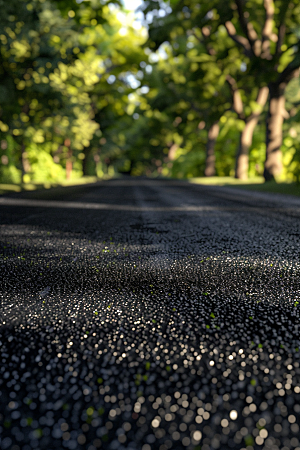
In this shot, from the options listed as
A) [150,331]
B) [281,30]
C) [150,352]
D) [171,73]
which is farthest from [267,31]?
[150,352]

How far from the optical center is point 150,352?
3.95 ft

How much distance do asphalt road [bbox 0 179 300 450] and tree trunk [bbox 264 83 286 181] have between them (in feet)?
50.7

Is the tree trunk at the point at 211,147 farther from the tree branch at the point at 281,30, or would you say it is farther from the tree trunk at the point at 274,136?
the tree branch at the point at 281,30

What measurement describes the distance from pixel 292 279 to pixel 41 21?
1814 cm

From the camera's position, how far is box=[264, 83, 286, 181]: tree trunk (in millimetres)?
16625

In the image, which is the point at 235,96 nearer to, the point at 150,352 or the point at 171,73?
the point at 171,73

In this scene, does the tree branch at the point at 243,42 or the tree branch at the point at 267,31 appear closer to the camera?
the tree branch at the point at 267,31

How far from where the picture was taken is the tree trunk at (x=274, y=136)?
16625 mm

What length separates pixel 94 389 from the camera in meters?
1.00

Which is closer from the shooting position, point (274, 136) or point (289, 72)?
point (289, 72)

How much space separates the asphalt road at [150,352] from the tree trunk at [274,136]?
15440 mm

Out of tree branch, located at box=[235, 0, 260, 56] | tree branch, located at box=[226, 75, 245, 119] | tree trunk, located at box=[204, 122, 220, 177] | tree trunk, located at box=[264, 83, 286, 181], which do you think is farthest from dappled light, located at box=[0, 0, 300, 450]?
tree trunk, located at box=[204, 122, 220, 177]

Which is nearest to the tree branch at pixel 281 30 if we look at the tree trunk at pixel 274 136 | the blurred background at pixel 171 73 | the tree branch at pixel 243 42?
the blurred background at pixel 171 73

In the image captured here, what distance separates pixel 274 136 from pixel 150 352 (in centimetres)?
1776
